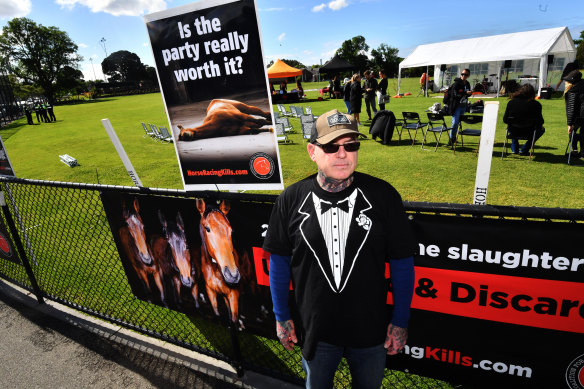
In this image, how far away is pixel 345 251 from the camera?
1.88 metres

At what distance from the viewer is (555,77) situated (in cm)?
2686

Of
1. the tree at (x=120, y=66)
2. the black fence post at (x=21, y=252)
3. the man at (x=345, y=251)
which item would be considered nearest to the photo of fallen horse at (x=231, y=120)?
the man at (x=345, y=251)

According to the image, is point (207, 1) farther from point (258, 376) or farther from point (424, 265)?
point (258, 376)

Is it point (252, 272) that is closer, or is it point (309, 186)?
point (309, 186)

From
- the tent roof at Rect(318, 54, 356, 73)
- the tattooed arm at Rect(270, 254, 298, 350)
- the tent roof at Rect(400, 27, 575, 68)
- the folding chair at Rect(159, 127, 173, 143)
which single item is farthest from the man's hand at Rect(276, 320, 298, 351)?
the tent roof at Rect(318, 54, 356, 73)

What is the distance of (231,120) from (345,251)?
1.46 m

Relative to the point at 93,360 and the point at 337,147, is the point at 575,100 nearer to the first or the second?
the point at 337,147

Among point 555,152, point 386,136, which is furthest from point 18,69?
point 555,152

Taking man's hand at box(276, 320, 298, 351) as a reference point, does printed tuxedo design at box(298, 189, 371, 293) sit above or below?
above

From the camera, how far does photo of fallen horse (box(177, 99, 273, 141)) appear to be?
2.61 meters

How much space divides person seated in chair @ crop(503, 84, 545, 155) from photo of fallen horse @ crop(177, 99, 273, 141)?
816cm

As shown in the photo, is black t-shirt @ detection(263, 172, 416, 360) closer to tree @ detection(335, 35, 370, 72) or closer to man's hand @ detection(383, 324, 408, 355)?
man's hand @ detection(383, 324, 408, 355)

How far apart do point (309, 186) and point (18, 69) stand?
9947 centimetres

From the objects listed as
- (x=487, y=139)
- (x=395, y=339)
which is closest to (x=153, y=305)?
(x=395, y=339)
